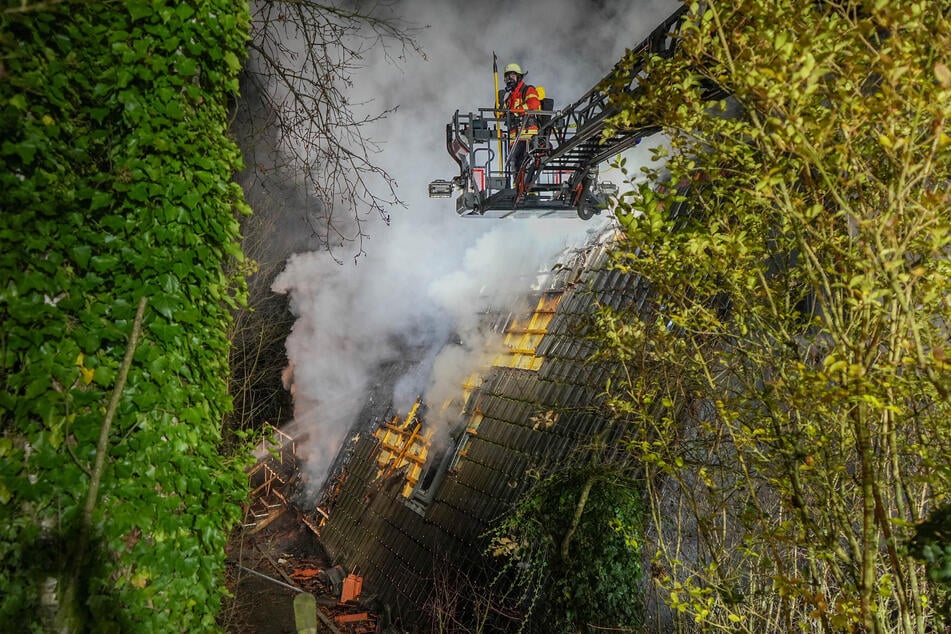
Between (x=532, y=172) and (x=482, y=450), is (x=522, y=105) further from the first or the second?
(x=482, y=450)

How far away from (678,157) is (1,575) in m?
3.91

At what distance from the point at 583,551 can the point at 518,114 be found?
6575 mm

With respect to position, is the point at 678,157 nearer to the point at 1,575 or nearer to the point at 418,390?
the point at 1,575

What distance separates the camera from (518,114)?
9633 mm

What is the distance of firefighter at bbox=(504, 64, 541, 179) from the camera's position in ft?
31.6

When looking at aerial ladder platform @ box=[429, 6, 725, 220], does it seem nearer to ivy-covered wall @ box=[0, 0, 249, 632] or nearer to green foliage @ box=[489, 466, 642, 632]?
green foliage @ box=[489, 466, 642, 632]

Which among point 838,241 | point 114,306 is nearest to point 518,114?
point 838,241

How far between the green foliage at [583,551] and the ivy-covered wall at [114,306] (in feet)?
12.8

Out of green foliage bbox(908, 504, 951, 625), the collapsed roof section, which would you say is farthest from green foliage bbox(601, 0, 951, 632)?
the collapsed roof section

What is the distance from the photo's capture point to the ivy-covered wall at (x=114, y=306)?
2.65 m

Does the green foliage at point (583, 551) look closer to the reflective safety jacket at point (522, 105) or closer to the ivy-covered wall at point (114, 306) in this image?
the ivy-covered wall at point (114, 306)

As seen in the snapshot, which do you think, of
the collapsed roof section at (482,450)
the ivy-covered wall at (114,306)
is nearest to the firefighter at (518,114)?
the collapsed roof section at (482,450)

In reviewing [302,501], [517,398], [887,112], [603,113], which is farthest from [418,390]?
[887,112]

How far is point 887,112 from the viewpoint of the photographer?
2.50m
